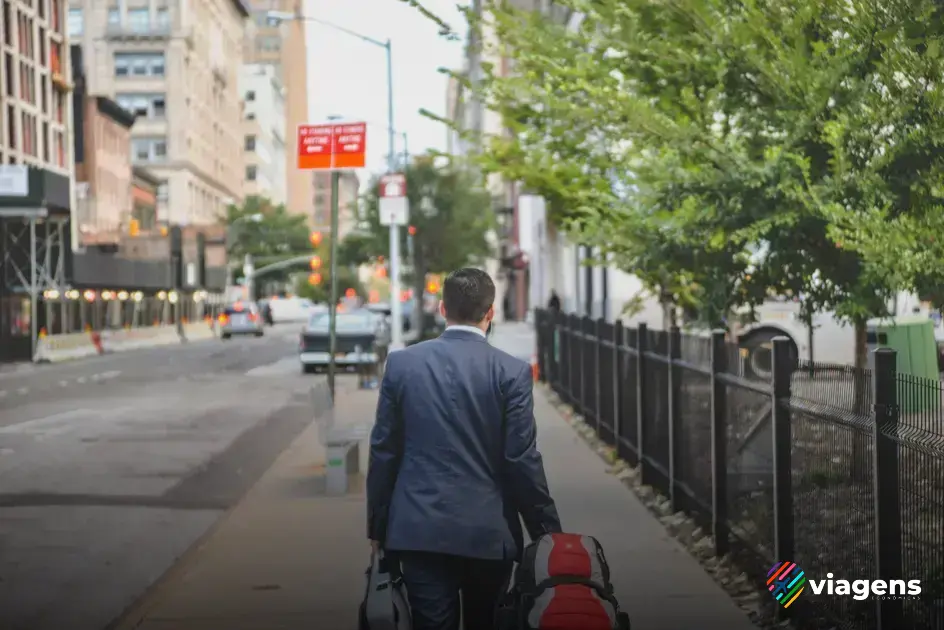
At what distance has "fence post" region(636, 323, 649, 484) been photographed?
12.9m

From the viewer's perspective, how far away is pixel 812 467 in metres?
7.24

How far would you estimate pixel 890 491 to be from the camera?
595 cm

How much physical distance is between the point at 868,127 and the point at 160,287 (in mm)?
80503

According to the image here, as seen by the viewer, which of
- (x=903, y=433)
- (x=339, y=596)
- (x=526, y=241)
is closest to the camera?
(x=903, y=433)

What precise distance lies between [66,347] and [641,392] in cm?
4393

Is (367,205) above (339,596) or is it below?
above

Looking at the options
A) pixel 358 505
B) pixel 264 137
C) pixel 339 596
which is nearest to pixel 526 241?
pixel 358 505

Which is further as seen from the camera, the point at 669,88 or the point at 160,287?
the point at 160,287

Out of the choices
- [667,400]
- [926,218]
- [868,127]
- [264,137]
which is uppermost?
[264,137]

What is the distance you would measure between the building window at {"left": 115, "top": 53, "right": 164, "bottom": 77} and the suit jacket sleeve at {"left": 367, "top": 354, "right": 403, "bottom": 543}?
408ft

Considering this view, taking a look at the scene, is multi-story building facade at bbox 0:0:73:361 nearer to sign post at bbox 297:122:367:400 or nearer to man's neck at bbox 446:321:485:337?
sign post at bbox 297:122:367:400

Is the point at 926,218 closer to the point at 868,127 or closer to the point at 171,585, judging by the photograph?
the point at 868,127

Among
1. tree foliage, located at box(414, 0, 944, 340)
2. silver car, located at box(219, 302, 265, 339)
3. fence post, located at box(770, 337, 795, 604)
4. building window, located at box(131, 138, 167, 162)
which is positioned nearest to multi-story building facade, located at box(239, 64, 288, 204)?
building window, located at box(131, 138, 167, 162)

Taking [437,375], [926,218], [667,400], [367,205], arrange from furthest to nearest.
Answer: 1. [367,205]
2. [667,400]
3. [926,218]
4. [437,375]
